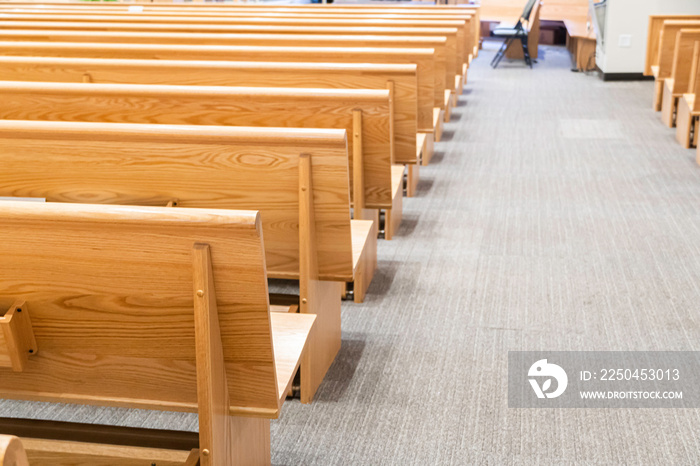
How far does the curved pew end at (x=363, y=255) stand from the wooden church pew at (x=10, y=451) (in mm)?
1473

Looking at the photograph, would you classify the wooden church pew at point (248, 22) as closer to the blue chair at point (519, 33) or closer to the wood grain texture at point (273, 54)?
the wood grain texture at point (273, 54)

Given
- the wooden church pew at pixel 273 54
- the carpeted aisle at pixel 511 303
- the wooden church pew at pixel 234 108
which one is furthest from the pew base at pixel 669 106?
the wooden church pew at pixel 234 108

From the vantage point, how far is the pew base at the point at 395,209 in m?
3.37

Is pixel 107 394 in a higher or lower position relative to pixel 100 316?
lower

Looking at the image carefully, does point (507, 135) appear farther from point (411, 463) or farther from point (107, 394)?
point (107, 394)

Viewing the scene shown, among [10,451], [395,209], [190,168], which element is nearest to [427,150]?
[395,209]

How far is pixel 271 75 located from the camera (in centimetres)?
308

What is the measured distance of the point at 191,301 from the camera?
4.59 ft

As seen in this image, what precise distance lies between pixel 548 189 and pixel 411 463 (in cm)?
264

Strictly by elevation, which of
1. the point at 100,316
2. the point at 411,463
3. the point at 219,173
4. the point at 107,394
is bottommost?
the point at 411,463

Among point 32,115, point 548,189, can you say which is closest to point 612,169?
point 548,189

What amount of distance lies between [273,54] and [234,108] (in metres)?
1.25

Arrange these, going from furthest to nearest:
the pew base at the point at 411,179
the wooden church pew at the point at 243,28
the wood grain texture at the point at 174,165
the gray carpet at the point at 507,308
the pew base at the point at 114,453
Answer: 1. the wooden church pew at the point at 243,28
2. the pew base at the point at 411,179
3. the gray carpet at the point at 507,308
4. the wood grain texture at the point at 174,165
5. the pew base at the point at 114,453

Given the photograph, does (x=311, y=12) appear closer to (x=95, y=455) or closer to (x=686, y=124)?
(x=686, y=124)
